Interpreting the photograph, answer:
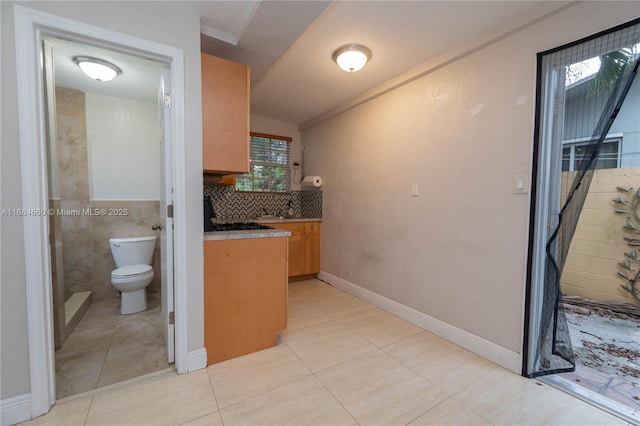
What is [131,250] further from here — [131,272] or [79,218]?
[79,218]

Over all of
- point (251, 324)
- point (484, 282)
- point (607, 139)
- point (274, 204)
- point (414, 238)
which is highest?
point (607, 139)

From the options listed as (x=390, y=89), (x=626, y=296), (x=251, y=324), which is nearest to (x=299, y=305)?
(x=251, y=324)

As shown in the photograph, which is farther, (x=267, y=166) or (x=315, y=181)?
(x=267, y=166)

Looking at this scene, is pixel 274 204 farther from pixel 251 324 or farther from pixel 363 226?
pixel 251 324

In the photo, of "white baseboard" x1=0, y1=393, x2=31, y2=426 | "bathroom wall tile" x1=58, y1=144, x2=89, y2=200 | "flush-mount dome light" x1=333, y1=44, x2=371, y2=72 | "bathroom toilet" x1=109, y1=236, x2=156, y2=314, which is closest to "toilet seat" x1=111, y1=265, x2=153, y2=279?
"bathroom toilet" x1=109, y1=236, x2=156, y2=314

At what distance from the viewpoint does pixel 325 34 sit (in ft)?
6.15

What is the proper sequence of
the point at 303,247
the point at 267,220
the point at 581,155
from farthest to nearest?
the point at 303,247 → the point at 267,220 → the point at 581,155

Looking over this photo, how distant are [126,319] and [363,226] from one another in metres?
2.62

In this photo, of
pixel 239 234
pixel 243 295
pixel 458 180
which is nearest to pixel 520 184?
pixel 458 180

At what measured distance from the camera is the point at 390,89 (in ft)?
8.57

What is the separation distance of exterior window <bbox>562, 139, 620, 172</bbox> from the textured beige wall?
0.57 ft

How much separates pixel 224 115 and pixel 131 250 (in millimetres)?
1994

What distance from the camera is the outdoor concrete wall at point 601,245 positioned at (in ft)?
8.63

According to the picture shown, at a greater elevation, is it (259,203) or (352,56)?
(352,56)
